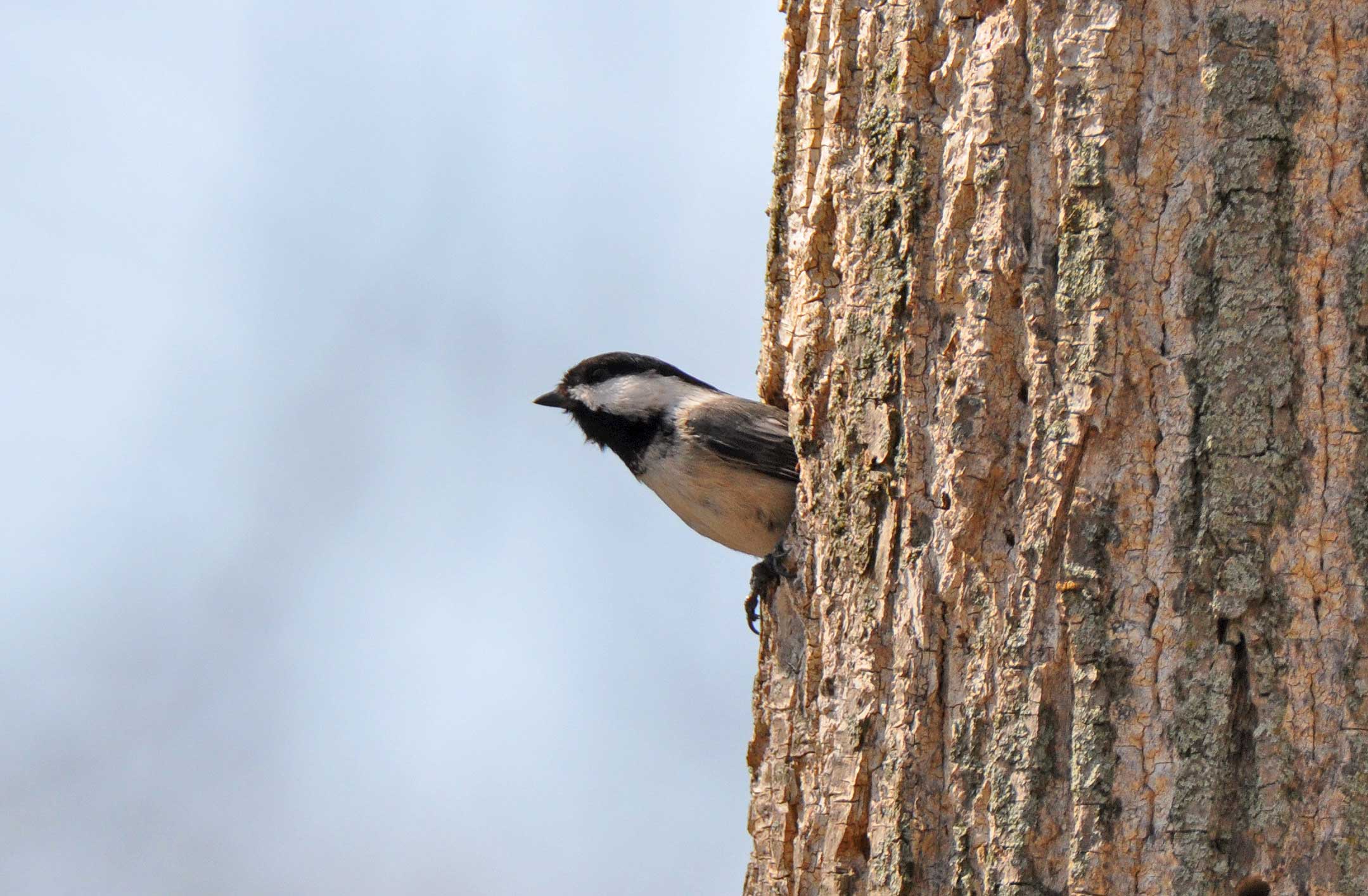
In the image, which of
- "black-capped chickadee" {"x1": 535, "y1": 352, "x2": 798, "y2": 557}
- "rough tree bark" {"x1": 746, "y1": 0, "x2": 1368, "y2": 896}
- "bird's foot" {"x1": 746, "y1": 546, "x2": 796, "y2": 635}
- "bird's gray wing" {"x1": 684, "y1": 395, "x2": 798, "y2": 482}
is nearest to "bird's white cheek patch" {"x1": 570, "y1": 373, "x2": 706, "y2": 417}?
"black-capped chickadee" {"x1": 535, "y1": 352, "x2": 798, "y2": 557}

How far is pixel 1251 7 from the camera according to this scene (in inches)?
69.6

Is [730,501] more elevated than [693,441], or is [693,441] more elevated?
[693,441]

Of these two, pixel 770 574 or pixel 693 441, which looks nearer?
pixel 770 574

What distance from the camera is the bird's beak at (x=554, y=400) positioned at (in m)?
3.85

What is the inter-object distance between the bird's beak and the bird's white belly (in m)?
0.53

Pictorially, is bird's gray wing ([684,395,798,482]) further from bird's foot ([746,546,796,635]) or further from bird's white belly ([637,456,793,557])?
bird's foot ([746,546,796,635])

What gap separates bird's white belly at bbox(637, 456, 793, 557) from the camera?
3209mm

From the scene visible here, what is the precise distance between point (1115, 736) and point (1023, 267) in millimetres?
691

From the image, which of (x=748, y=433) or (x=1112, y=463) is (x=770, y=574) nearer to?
(x=748, y=433)

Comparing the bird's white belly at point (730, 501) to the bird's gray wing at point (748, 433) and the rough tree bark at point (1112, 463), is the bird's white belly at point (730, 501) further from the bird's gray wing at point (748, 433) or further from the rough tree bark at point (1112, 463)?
the rough tree bark at point (1112, 463)

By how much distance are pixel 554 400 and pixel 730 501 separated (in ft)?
2.77

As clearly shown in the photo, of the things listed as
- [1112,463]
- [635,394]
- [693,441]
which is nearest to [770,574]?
[693,441]

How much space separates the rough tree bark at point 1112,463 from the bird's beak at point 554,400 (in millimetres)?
1786

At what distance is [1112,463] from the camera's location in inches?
70.6
